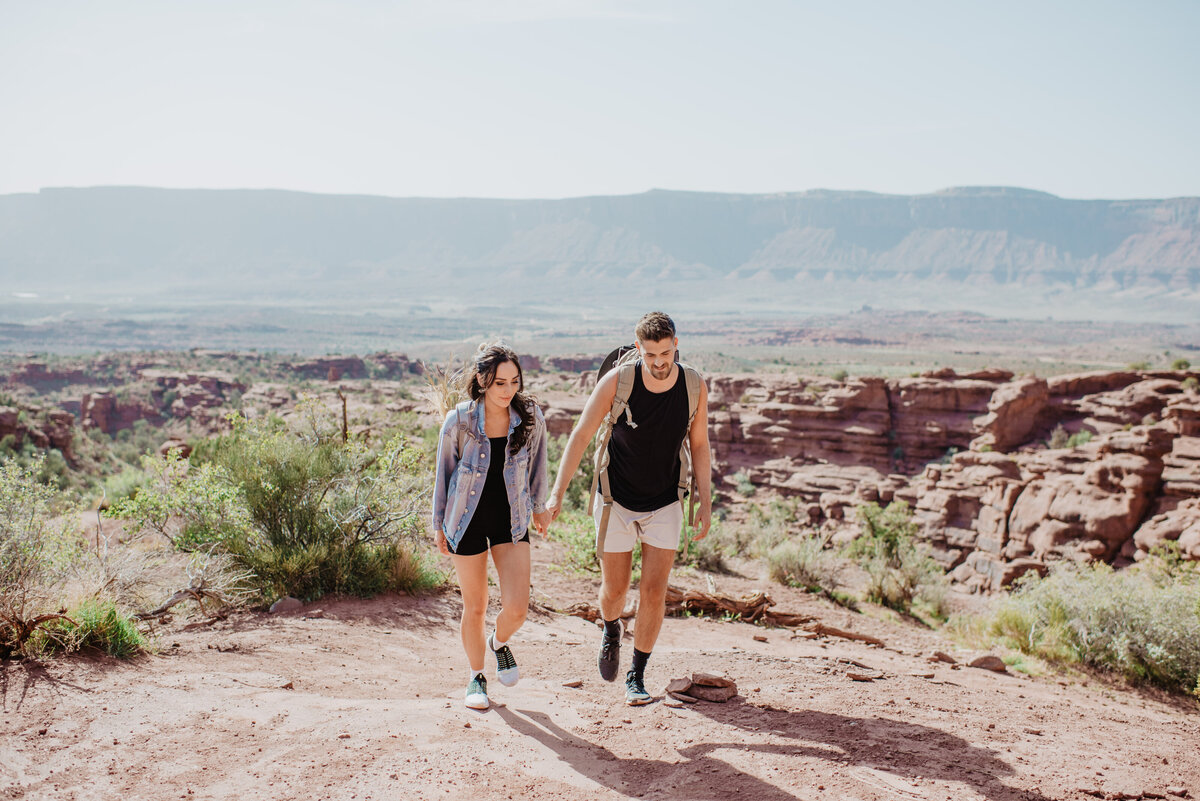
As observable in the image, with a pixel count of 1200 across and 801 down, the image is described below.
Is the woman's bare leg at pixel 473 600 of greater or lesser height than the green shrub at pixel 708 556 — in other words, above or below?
above

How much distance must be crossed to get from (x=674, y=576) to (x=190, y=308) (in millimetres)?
152626

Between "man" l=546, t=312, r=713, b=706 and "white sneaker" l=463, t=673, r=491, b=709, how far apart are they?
759 millimetres

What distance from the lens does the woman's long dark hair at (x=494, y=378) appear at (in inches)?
153

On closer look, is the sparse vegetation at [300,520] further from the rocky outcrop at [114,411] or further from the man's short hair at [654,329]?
the rocky outcrop at [114,411]

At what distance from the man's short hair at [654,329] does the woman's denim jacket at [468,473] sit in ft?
2.20

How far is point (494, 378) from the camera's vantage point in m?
3.89

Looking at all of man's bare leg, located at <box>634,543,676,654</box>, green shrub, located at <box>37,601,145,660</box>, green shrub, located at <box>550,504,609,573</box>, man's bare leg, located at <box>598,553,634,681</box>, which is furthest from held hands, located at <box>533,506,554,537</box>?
green shrub, located at <box>550,504,609,573</box>

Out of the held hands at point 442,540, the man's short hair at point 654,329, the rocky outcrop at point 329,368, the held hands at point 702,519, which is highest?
the man's short hair at point 654,329

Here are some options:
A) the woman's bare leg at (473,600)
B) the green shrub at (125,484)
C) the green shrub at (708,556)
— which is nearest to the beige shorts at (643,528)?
the woman's bare leg at (473,600)

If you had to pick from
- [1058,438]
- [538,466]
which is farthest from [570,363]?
[538,466]

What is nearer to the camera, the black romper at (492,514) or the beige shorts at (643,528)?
the black romper at (492,514)

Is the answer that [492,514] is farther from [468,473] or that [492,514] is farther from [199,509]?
[199,509]

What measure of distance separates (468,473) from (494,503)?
0.20 m

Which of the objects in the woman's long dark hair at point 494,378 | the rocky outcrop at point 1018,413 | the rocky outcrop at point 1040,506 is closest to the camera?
the woman's long dark hair at point 494,378
